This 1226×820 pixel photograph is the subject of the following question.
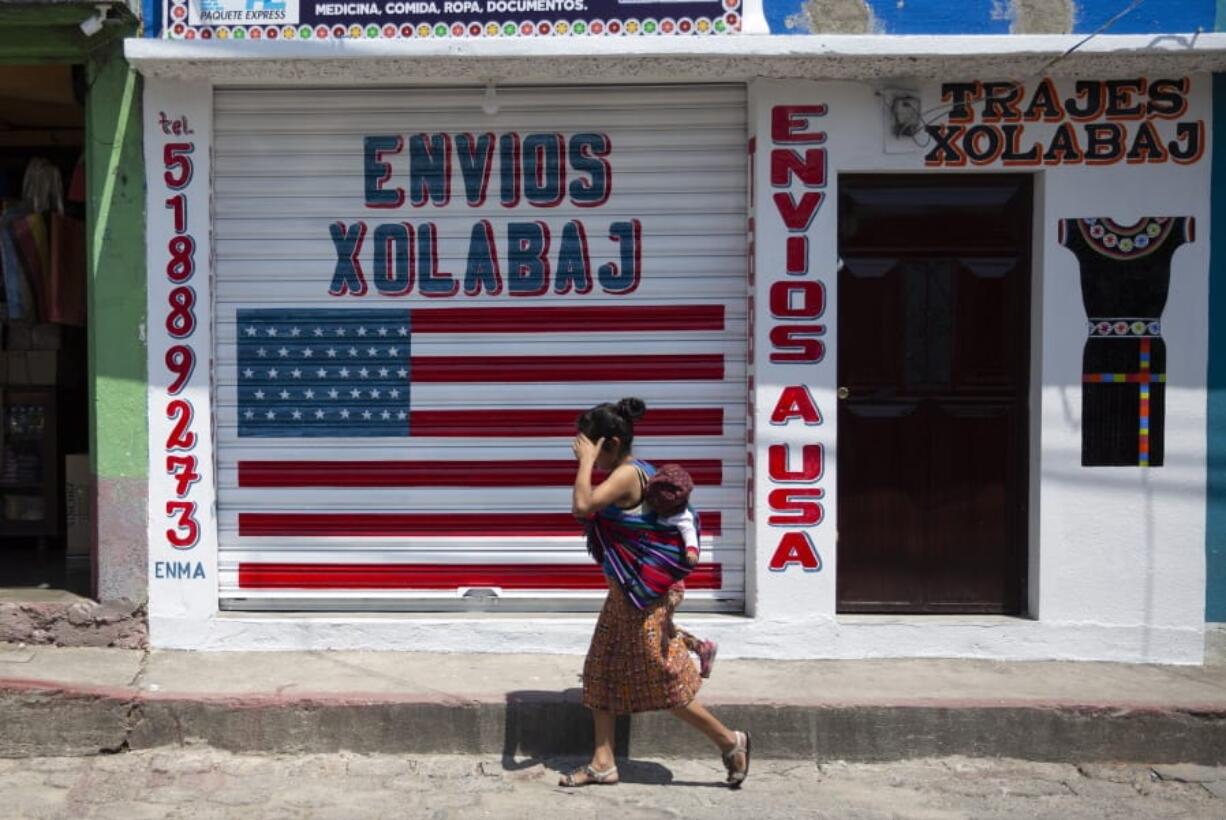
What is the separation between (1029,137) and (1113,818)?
3.48m

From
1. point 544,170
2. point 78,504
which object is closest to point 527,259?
point 544,170

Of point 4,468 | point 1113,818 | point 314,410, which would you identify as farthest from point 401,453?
point 1113,818

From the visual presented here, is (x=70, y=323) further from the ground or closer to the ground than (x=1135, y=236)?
closer to the ground

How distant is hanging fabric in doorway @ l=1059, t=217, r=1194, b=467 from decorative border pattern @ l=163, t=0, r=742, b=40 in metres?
2.18

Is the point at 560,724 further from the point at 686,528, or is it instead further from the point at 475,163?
the point at 475,163

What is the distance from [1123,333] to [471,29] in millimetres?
3814

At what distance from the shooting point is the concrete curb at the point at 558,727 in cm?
594

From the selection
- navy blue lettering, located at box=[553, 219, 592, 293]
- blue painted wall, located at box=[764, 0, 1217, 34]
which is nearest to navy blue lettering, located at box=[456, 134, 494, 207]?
navy blue lettering, located at box=[553, 219, 592, 293]

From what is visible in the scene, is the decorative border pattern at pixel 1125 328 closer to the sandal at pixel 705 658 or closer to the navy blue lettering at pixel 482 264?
the sandal at pixel 705 658

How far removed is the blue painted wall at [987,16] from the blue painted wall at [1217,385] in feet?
1.27

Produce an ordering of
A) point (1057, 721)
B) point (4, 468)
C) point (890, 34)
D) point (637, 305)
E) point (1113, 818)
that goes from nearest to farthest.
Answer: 1. point (1113, 818)
2. point (1057, 721)
3. point (890, 34)
4. point (637, 305)
5. point (4, 468)

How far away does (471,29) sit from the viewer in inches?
259

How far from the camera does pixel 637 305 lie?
6.99 m

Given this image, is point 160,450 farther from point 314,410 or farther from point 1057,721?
point 1057,721
